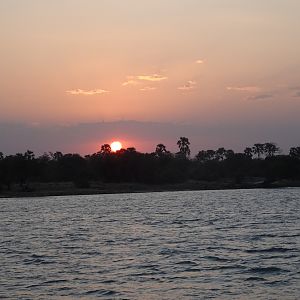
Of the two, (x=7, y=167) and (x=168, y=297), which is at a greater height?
(x=7, y=167)

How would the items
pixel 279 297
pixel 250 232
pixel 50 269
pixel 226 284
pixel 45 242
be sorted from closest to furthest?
pixel 279 297 < pixel 226 284 < pixel 50 269 < pixel 45 242 < pixel 250 232

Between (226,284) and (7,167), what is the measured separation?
156863 millimetres

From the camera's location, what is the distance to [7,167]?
176 meters

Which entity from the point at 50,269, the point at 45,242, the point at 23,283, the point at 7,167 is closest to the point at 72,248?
the point at 45,242

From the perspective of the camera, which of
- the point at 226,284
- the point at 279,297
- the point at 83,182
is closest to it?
the point at 279,297

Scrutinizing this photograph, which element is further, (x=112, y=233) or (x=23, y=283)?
(x=112, y=233)

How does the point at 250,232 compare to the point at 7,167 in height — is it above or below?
below

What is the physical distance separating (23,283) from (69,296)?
13.0 feet

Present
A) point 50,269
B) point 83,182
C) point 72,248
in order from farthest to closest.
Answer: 1. point 83,182
2. point 72,248
3. point 50,269

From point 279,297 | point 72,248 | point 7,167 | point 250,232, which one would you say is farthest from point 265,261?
point 7,167

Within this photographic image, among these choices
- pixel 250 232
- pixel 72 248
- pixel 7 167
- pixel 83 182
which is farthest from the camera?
pixel 83 182

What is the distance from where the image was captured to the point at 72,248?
40.2 m

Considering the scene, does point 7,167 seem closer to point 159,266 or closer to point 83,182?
point 83,182

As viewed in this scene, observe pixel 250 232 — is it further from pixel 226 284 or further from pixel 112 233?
pixel 226 284
